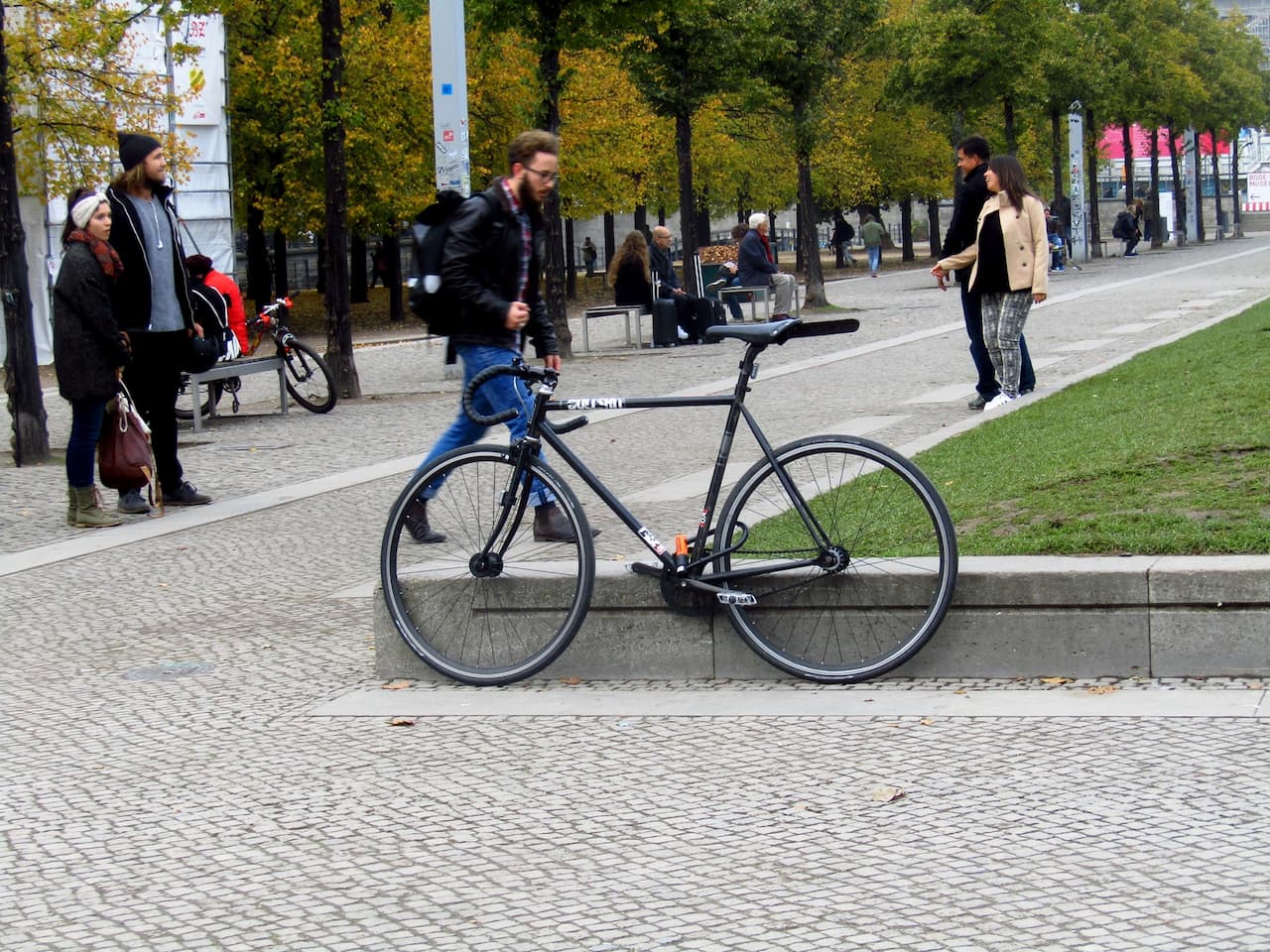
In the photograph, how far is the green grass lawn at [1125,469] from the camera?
6289mm

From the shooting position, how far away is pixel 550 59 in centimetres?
2180

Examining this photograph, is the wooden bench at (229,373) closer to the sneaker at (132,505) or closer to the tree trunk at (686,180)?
the sneaker at (132,505)

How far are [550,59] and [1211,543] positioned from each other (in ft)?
55.6

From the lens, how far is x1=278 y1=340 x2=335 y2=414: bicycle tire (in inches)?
642

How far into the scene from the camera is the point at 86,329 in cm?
966

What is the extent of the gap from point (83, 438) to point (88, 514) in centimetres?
47

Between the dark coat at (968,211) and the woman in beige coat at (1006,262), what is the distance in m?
0.13

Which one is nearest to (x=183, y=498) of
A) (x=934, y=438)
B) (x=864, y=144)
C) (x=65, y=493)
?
(x=65, y=493)

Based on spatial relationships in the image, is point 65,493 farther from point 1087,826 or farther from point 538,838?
point 1087,826

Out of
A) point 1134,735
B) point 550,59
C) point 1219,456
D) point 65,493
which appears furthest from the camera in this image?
point 550,59

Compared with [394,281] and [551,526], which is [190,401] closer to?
[551,526]

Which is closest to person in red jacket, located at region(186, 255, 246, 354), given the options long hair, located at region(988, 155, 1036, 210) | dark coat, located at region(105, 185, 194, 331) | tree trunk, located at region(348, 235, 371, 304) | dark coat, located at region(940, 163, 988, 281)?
dark coat, located at region(105, 185, 194, 331)

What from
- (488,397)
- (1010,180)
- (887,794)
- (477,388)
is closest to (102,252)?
(488,397)

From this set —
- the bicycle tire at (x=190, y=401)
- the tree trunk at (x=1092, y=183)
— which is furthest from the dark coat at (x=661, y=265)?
the tree trunk at (x=1092, y=183)
